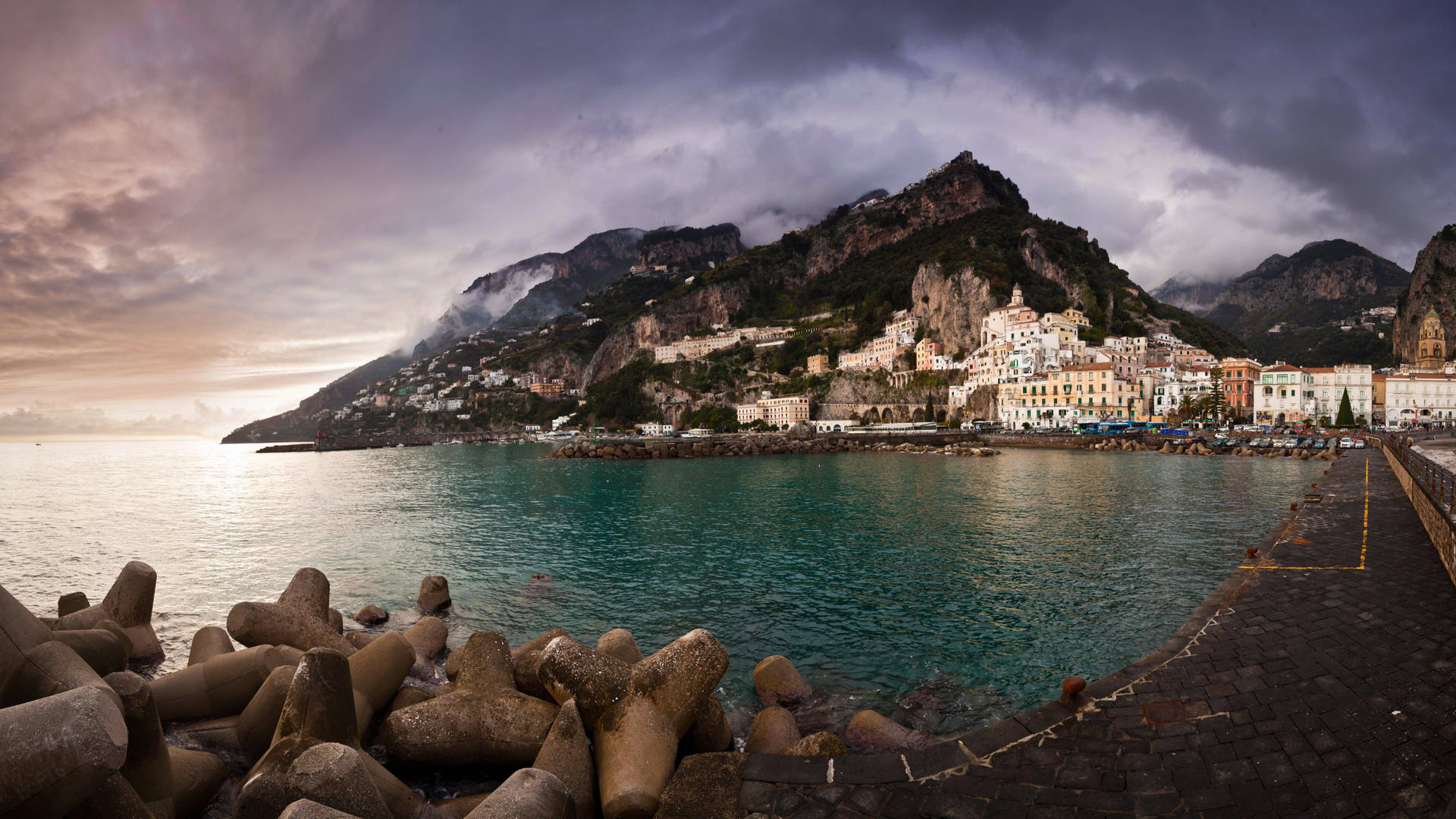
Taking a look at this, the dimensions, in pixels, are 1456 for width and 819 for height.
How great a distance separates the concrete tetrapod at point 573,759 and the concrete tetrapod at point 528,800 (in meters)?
0.93

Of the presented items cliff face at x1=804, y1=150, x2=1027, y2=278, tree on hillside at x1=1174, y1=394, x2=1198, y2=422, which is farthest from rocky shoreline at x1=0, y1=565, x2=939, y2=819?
cliff face at x1=804, y1=150, x2=1027, y2=278

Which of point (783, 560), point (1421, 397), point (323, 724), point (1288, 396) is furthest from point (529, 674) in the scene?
point (1421, 397)

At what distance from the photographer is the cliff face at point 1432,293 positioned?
4562 inches

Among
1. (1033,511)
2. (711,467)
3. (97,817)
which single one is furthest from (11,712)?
(711,467)

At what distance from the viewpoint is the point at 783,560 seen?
19391 mm

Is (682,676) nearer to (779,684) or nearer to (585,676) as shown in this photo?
(585,676)

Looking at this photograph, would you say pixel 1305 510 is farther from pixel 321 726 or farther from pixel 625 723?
pixel 321 726

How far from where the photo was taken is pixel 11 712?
3467mm

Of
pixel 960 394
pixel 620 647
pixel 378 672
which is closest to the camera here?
pixel 378 672

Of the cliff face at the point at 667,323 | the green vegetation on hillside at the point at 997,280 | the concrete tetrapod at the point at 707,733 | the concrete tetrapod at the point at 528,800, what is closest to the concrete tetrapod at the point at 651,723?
the concrete tetrapod at the point at 707,733

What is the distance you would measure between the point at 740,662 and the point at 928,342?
123m

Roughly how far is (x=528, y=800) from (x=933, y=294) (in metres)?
144

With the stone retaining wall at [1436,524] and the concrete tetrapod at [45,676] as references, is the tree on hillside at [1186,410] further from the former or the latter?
the concrete tetrapod at [45,676]

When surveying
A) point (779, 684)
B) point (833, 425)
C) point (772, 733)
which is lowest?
point (779, 684)
